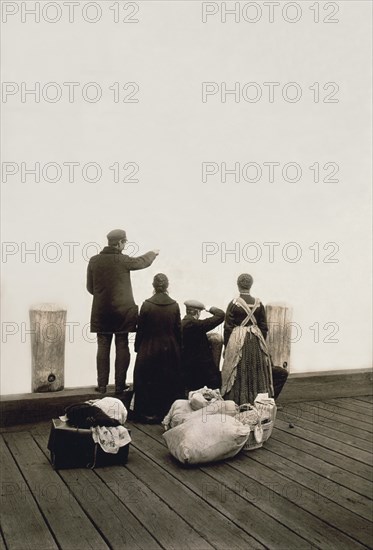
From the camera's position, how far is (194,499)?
3.89 meters

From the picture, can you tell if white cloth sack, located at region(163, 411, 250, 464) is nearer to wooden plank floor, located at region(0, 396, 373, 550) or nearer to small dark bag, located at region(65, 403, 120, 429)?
wooden plank floor, located at region(0, 396, 373, 550)

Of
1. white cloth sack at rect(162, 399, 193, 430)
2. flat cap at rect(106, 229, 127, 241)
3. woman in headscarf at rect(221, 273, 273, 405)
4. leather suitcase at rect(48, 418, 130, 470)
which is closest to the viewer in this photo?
leather suitcase at rect(48, 418, 130, 470)

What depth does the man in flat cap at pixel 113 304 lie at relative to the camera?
619 cm

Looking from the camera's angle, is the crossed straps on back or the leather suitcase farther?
the crossed straps on back

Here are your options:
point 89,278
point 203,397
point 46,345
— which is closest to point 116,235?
point 89,278

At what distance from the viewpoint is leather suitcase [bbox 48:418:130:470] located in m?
4.49

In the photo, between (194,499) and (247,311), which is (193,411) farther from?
(194,499)

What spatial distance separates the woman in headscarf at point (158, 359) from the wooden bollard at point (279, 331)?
1585mm

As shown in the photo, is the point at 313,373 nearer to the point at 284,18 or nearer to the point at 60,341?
the point at 60,341

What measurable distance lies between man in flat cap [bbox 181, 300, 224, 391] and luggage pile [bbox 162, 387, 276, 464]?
53cm

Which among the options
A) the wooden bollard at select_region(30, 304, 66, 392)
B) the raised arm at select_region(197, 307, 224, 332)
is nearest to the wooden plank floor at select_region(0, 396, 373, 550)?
the wooden bollard at select_region(30, 304, 66, 392)

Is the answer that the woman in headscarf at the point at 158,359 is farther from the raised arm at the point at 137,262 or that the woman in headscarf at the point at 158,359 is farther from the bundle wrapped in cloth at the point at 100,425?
the bundle wrapped in cloth at the point at 100,425

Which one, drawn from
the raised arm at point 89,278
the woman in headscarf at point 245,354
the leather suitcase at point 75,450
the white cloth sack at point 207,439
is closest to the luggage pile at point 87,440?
the leather suitcase at point 75,450

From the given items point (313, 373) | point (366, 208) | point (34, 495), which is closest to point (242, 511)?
point (34, 495)
